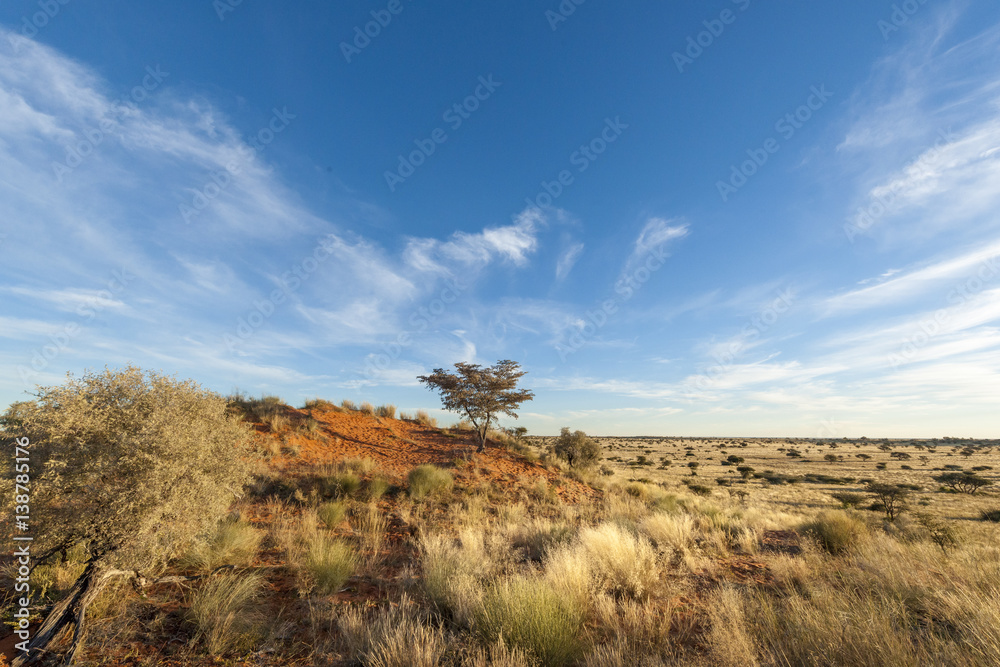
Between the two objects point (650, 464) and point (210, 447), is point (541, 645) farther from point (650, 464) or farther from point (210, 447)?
point (650, 464)

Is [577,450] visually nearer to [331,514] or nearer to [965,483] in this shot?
[331,514]

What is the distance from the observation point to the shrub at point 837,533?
927 centimetres

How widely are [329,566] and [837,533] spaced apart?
11710 mm

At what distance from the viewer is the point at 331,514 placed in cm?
1018

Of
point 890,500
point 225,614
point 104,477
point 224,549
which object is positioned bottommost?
point 890,500

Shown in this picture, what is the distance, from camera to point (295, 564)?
7.09 m

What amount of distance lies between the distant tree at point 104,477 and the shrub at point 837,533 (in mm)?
13062

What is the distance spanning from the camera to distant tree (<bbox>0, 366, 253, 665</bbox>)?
4.77m

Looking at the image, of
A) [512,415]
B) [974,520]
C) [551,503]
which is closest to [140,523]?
[551,503]

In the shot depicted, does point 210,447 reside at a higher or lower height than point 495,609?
higher

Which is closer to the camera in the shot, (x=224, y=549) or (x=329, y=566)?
(x=329, y=566)

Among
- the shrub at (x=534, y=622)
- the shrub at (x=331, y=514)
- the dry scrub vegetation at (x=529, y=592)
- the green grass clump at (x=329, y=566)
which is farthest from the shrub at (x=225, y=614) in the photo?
the shrub at (x=331, y=514)

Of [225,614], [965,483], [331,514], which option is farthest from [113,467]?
[965,483]

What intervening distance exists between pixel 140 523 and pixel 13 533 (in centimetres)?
142
